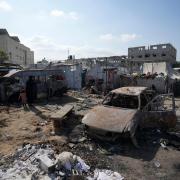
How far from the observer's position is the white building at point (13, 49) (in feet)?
204

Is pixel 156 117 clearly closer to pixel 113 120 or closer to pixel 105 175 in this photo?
pixel 113 120

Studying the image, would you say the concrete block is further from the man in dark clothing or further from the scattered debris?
the man in dark clothing

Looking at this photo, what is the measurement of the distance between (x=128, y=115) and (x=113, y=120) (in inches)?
20.6

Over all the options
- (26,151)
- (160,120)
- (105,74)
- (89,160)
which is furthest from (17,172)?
(105,74)

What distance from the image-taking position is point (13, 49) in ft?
225

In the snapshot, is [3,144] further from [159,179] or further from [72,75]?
[72,75]

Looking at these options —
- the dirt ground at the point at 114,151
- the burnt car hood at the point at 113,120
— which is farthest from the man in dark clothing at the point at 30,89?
the burnt car hood at the point at 113,120

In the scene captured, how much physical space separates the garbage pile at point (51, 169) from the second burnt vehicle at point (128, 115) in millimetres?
1543

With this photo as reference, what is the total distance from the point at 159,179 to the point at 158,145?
2272 millimetres

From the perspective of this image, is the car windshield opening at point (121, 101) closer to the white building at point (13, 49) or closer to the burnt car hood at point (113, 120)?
the burnt car hood at point (113, 120)

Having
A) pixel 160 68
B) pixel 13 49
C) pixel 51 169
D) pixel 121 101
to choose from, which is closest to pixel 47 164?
pixel 51 169

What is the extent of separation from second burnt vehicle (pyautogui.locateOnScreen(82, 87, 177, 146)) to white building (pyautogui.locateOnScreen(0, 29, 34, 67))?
50.4 metres

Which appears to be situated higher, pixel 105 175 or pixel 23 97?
pixel 23 97

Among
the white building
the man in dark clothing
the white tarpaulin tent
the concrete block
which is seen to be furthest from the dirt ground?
the white building
